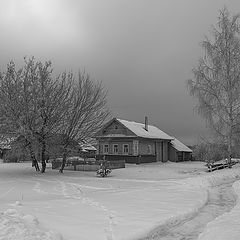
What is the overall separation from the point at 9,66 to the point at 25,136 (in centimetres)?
658

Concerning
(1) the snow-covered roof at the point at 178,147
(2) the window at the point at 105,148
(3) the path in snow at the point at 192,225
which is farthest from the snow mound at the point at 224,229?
(1) the snow-covered roof at the point at 178,147

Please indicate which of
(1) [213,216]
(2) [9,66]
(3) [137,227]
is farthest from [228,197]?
(2) [9,66]

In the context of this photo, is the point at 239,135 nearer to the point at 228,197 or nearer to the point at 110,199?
the point at 228,197

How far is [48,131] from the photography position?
102 ft

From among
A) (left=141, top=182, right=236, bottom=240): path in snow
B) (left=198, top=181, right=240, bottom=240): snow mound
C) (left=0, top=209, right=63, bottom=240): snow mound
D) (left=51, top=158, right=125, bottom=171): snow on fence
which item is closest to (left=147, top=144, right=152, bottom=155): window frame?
(left=51, top=158, right=125, bottom=171): snow on fence

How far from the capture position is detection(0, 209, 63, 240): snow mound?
7.47 m

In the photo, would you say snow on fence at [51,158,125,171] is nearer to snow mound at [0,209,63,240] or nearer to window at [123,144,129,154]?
window at [123,144,129,154]

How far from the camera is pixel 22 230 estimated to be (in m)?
7.77

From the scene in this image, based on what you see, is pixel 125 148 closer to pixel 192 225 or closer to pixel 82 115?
pixel 82 115

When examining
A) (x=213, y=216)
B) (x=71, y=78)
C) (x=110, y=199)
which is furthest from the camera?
(x=71, y=78)

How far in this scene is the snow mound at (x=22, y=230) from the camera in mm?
7470

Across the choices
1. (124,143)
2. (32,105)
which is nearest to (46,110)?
(32,105)

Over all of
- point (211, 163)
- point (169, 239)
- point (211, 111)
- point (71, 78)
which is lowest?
point (169, 239)

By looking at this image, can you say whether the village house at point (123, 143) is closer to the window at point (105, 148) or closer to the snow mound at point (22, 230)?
the window at point (105, 148)
